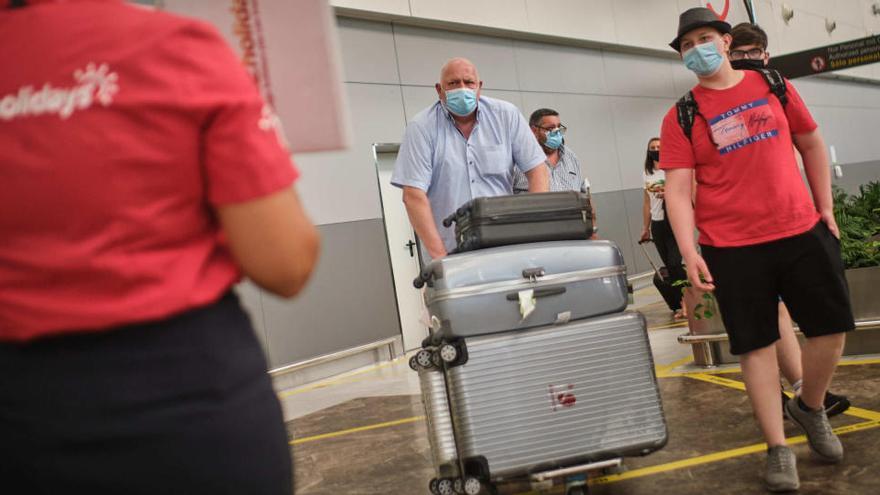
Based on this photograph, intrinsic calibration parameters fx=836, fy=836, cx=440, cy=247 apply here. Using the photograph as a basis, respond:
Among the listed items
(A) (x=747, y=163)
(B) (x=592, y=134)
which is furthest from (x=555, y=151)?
(B) (x=592, y=134)

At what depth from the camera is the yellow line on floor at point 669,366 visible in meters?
5.86

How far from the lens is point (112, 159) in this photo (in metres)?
1.04

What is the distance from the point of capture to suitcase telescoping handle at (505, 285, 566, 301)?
3.01 m

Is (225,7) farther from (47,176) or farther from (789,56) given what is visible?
(789,56)

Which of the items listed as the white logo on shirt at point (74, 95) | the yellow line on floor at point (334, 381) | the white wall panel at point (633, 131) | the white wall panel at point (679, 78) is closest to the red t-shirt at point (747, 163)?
the white logo on shirt at point (74, 95)

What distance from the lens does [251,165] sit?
42.6 inches

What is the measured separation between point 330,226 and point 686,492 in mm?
6467

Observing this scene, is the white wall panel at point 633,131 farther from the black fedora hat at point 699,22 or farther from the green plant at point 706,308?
the black fedora hat at point 699,22

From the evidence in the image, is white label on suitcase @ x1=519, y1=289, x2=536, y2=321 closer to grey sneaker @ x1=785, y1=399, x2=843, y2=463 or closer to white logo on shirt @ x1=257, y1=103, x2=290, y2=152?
grey sneaker @ x1=785, y1=399, x2=843, y2=463

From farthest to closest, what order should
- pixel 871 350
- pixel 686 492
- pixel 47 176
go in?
pixel 871 350
pixel 686 492
pixel 47 176

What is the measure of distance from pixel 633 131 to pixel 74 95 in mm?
14366

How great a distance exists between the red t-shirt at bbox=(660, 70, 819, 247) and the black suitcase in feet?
1.59

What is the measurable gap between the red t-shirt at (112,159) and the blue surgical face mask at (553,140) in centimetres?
510

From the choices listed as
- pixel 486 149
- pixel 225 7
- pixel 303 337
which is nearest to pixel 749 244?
pixel 486 149
